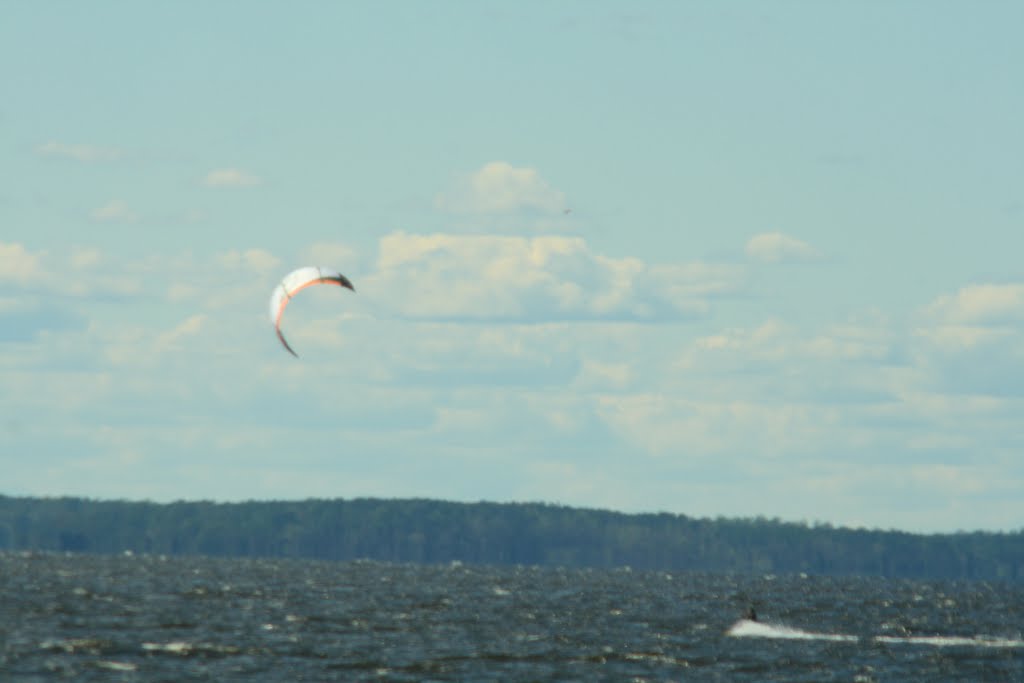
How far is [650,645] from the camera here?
93875 mm

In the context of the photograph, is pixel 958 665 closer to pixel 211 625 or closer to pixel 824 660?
pixel 824 660

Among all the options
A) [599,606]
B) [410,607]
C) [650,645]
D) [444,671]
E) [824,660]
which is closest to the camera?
[444,671]

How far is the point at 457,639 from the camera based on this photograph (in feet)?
309

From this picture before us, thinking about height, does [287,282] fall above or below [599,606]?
above

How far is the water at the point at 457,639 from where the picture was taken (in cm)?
7388

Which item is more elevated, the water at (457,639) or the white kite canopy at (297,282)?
the white kite canopy at (297,282)

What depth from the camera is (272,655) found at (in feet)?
259

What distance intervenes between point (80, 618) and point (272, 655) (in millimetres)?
28430

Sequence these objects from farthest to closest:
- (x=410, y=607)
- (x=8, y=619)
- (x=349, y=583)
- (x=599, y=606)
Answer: (x=349, y=583)
(x=599, y=606)
(x=410, y=607)
(x=8, y=619)

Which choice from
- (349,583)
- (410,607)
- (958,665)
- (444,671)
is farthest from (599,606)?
(444,671)

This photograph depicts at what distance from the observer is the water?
242 feet

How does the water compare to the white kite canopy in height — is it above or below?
below

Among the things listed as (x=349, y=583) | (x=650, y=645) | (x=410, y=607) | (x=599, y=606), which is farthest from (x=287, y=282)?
(x=349, y=583)

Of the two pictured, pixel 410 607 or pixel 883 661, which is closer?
pixel 883 661
